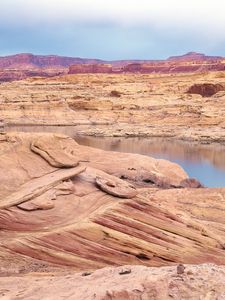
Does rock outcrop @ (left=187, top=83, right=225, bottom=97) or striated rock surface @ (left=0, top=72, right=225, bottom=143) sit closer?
striated rock surface @ (left=0, top=72, right=225, bottom=143)

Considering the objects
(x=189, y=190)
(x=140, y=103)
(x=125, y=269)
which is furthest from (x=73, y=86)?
(x=125, y=269)

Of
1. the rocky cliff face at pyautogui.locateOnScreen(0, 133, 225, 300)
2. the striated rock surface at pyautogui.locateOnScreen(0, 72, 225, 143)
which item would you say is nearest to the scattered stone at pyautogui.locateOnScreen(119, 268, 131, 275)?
the rocky cliff face at pyautogui.locateOnScreen(0, 133, 225, 300)

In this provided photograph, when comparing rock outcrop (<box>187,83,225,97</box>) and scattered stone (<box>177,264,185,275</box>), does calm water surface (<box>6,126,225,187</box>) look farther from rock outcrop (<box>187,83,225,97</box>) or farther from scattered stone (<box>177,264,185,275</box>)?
rock outcrop (<box>187,83,225,97</box>)

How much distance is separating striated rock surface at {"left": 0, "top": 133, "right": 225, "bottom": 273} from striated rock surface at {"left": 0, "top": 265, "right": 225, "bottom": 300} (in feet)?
9.89

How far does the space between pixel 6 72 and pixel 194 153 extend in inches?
5249

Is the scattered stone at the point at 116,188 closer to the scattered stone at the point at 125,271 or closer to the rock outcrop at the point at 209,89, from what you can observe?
the scattered stone at the point at 125,271

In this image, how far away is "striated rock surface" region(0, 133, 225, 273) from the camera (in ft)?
40.2

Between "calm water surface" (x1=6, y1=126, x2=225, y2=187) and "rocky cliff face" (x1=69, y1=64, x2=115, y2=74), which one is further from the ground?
"rocky cliff face" (x1=69, y1=64, x2=115, y2=74)

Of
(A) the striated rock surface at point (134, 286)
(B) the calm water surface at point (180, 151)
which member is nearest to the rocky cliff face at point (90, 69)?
(B) the calm water surface at point (180, 151)

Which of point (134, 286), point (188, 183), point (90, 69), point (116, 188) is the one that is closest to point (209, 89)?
point (188, 183)

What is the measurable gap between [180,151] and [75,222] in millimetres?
34128

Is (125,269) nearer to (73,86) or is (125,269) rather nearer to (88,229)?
(88,229)

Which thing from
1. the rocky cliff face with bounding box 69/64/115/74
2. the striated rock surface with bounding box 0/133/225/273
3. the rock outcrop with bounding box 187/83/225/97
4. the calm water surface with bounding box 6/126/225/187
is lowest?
the calm water surface with bounding box 6/126/225/187

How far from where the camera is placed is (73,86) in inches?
3403
